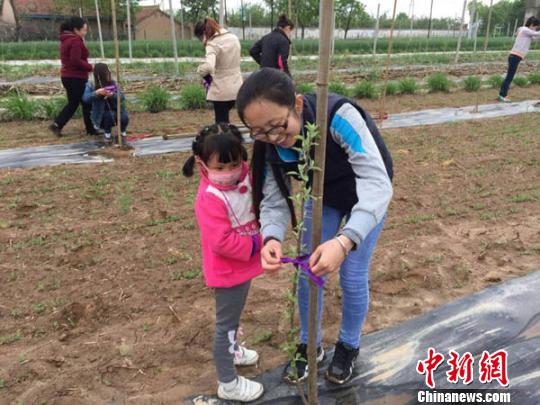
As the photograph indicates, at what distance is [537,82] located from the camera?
33.5 feet

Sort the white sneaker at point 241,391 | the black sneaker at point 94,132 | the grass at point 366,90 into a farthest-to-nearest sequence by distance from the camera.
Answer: the grass at point 366,90
the black sneaker at point 94,132
the white sneaker at point 241,391

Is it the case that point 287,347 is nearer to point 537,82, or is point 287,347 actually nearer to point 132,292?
point 132,292

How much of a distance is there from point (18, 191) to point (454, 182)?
3.69 metres

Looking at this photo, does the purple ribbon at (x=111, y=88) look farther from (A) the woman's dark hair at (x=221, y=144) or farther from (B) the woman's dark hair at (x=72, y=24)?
(A) the woman's dark hair at (x=221, y=144)

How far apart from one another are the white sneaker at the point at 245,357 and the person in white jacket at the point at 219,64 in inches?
127

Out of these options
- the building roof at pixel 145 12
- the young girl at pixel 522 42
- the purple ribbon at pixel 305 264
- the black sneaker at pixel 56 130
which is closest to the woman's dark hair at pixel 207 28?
the black sneaker at pixel 56 130

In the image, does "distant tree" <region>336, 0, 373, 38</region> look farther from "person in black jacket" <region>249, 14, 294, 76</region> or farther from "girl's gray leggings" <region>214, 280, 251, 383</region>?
"girl's gray leggings" <region>214, 280, 251, 383</region>

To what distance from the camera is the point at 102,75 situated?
5.16 m

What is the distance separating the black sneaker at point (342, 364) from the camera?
1.78 metres

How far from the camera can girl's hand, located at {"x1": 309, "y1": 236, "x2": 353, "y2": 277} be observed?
1.13m

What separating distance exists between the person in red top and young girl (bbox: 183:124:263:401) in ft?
14.2

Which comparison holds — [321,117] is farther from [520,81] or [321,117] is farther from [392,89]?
[520,81]

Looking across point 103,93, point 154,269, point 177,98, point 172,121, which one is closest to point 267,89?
point 154,269

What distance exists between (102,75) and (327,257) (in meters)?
4.78
